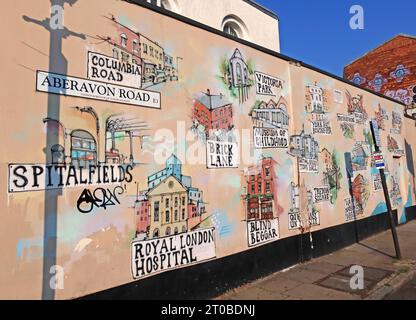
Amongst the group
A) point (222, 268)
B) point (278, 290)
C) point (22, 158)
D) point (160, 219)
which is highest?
point (22, 158)

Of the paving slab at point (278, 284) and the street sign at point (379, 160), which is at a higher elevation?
the street sign at point (379, 160)

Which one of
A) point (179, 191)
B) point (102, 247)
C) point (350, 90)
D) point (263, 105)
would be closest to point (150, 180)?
point (179, 191)

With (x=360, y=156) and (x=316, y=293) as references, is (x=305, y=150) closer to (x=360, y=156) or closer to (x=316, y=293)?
(x=360, y=156)

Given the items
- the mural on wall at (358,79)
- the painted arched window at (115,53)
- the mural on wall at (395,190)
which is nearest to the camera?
the painted arched window at (115,53)

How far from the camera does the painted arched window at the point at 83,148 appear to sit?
430cm

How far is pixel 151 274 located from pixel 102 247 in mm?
830

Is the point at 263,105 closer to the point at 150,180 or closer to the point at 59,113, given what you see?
the point at 150,180

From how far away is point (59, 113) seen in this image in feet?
13.8

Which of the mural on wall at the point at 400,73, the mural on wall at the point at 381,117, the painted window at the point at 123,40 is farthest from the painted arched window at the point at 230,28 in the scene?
the mural on wall at the point at 400,73

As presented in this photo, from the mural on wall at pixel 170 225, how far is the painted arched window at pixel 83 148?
2.81 ft

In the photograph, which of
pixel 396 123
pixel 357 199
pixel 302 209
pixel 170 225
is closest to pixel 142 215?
pixel 170 225

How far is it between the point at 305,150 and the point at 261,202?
6.68ft

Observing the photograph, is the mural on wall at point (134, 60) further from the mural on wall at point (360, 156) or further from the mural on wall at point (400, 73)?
the mural on wall at point (400, 73)

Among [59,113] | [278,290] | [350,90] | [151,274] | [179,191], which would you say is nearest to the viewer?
[59,113]
